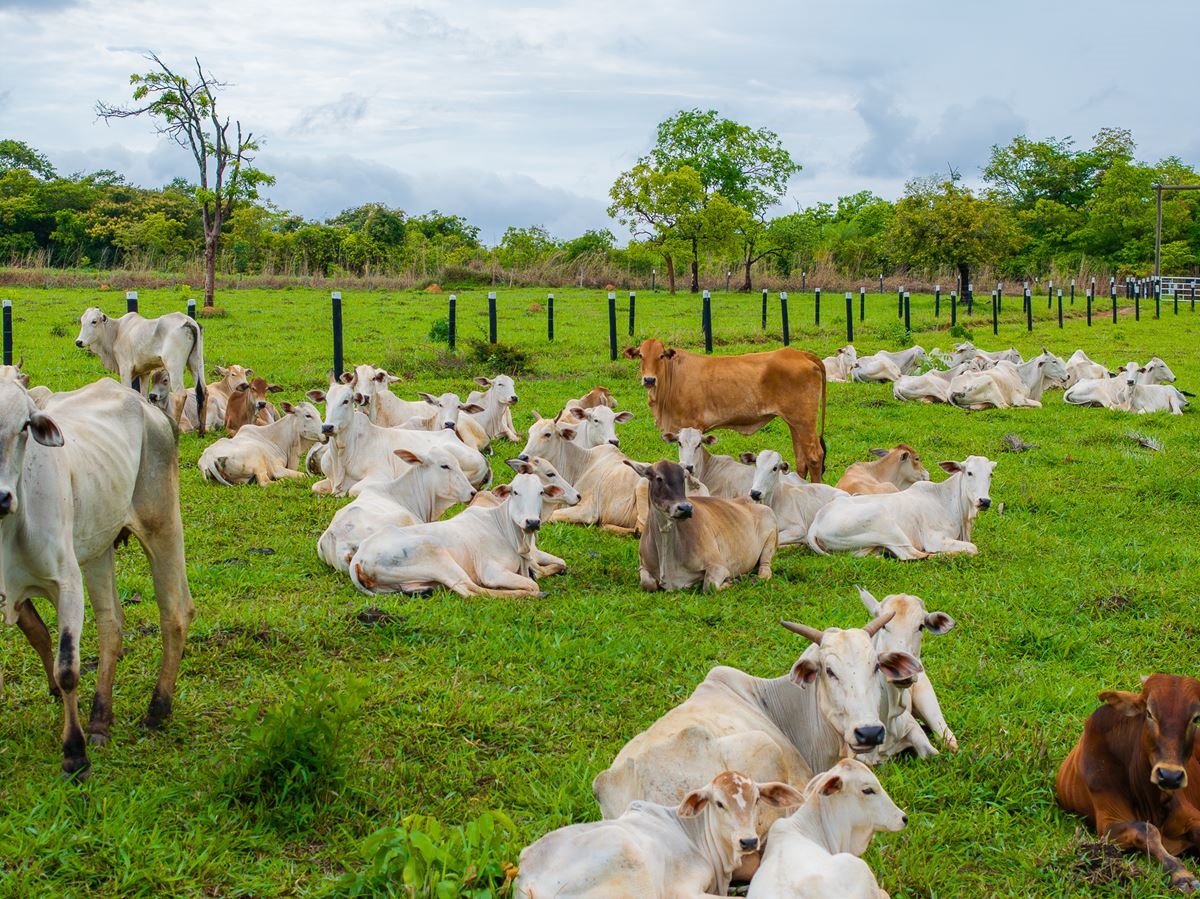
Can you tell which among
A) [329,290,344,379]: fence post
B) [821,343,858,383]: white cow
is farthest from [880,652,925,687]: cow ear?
[821,343,858,383]: white cow

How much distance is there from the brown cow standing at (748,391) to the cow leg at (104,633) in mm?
7365

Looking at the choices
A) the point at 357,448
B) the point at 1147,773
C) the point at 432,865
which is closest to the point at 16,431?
the point at 432,865

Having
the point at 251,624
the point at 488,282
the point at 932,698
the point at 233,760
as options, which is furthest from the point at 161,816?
the point at 488,282

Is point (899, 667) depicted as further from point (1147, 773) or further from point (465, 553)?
point (465, 553)

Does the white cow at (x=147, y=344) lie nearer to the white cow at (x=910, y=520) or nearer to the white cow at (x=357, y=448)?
the white cow at (x=357, y=448)

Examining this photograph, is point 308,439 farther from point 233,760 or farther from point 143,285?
point 143,285

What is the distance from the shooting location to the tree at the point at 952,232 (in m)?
34.9

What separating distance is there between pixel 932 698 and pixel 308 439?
827 cm

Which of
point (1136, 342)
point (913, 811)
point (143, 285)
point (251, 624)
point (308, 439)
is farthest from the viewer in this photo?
point (143, 285)

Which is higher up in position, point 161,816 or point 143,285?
point 143,285

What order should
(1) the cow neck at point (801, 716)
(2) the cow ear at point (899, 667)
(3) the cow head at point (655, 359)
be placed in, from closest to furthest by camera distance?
(2) the cow ear at point (899, 667), (1) the cow neck at point (801, 716), (3) the cow head at point (655, 359)

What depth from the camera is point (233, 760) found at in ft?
15.3

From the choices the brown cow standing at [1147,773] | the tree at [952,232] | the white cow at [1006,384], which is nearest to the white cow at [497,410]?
the white cow at [1006,384]

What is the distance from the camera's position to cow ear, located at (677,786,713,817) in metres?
3.73
